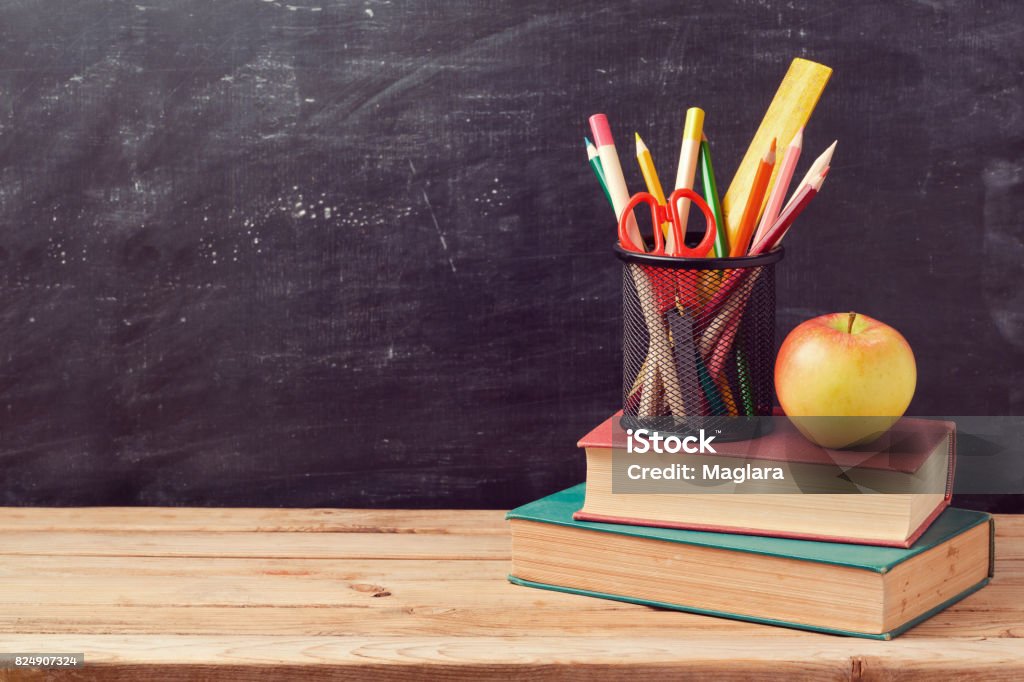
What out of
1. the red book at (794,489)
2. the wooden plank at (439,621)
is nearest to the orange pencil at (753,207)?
the red book at (794,489)

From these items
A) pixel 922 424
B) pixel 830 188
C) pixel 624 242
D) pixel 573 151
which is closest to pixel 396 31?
pixel 573 151

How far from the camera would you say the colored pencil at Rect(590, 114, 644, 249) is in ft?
3.11

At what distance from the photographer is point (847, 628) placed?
0.82 meters

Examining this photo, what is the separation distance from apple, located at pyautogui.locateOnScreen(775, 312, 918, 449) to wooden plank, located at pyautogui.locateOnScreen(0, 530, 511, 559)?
13.0 inches

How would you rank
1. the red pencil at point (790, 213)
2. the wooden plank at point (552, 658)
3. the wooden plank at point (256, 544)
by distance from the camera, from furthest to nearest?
the wooden plank at point (256, 544) < the red pencil at point (790, 213) < the wooden plank at point (552, 658)

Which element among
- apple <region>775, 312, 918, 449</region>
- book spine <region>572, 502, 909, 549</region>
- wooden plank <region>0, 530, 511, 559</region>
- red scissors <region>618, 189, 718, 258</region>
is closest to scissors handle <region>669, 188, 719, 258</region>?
red scissors <region>618, 189, 718, 258</region>

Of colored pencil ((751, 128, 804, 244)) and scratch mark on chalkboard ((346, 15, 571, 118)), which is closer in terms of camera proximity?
colored pencil ((751, 128, 804, 244))

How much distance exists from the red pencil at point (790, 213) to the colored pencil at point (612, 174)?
4.2 inches

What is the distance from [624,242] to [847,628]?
0.37 m

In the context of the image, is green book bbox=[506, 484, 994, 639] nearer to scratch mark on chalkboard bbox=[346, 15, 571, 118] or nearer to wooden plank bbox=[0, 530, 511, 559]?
wooden plank bbox=[0, 530, 511, 559]

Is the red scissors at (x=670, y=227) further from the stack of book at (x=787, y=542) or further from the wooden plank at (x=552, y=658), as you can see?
the wooden plank at (x=552, y=658)

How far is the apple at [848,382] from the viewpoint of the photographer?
851 mm

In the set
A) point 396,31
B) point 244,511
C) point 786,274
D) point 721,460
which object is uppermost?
point 396,31

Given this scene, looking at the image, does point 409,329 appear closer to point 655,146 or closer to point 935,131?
point 655,146
